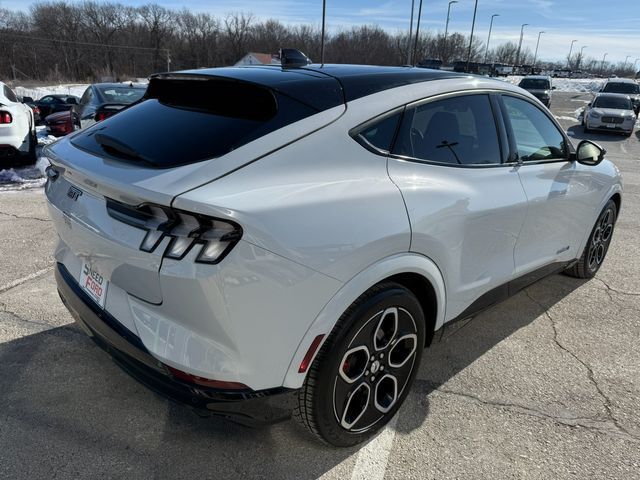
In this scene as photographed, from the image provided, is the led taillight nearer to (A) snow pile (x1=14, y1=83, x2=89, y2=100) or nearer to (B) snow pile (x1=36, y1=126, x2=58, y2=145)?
(B) snow pile (x1=36, y1=126, x2=58, y2=145)

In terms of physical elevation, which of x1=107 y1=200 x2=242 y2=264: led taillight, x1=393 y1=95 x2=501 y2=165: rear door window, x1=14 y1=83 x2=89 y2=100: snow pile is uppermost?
x1=393 y1=95 x2=501 y2=165: rear door window

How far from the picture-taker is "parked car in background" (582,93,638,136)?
59.1 feet

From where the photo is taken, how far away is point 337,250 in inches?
75.8

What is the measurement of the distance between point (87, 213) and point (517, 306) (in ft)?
10.8

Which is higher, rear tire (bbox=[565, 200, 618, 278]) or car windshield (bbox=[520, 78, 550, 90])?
rear tire (bbox=[565, 200, 618, 278])

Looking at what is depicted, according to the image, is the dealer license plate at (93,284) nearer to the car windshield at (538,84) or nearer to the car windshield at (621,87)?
the car windshield at (621,87)

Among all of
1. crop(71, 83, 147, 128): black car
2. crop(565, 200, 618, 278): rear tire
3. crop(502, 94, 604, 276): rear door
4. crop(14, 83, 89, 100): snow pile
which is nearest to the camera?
crop(502, 94, 604, 276): rear door

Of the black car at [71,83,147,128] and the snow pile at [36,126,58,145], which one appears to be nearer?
the black car at [71,83,147,128]

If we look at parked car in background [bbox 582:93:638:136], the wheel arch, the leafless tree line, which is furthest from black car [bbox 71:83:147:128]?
the leafless tree line

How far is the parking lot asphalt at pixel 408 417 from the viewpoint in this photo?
2262mm

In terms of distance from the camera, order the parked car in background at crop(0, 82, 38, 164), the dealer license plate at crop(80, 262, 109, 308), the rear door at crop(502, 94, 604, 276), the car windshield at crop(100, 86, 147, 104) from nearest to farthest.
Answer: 1. the dealer license plate at crop(80, 262, 109, 308)
2. the rear door at crop(502, 94, 604, 276)
3. the parked car in background at crop(0, 82, 38, 164)
4. the car windshield at crop(100, 86, 147, 104)

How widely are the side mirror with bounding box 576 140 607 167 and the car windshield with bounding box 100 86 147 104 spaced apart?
859 cm

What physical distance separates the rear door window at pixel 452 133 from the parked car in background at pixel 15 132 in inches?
320

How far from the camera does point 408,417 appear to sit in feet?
8.66
